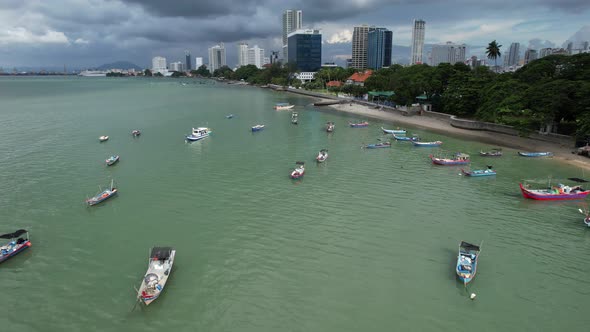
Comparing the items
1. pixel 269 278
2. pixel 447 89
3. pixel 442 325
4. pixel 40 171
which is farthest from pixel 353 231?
pixel 447 89

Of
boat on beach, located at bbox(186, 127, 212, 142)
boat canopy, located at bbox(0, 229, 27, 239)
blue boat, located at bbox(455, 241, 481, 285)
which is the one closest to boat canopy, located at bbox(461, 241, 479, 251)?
blue boat, located at bbox(455, 241, 481, 285)

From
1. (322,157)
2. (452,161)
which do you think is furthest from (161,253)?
(452,161)

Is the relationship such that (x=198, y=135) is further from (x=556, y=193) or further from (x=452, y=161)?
(x=556, y=193)

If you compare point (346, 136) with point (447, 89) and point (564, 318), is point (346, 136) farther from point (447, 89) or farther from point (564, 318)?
point (564, 318)

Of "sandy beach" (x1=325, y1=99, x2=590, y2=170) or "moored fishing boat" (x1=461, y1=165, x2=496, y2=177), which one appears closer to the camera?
"moored fishing boat" (x1=461, y1=165, x2=496, y2=177)

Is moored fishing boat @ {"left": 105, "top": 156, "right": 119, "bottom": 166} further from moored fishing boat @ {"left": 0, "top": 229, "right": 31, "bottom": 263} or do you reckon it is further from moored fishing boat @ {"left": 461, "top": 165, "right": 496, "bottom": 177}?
moored fishing boat @ {"left": 461, "top": 165, "right": 496, "bottom": 177}

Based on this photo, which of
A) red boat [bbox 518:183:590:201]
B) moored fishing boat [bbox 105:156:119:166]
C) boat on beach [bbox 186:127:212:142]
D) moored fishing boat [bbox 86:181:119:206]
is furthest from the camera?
boat on beach [bbox 186:127:212:142]
